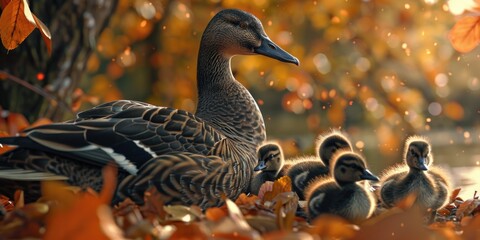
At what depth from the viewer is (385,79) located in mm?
12227

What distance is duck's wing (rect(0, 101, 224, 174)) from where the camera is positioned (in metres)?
4.11

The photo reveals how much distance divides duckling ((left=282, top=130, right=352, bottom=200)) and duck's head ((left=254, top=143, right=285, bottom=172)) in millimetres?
117

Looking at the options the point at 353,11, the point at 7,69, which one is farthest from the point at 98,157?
the point at 353,11

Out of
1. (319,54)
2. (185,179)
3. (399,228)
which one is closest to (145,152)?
(185,179)

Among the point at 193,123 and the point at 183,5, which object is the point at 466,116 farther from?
the point at 193,123

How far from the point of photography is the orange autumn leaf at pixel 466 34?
13.5 feet

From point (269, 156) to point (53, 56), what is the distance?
3105mm

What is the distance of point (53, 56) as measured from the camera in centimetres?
722

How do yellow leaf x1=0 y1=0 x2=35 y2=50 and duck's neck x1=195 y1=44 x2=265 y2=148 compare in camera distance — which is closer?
yellow leaf x1=0 y1=0 x2=35 y2=50

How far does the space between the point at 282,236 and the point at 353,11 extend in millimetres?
9616

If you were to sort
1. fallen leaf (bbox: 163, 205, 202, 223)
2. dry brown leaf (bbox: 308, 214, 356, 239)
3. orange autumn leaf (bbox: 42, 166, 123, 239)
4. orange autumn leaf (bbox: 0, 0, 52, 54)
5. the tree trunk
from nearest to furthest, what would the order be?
orange autumn leaf (bbox: 42, 166, 123, 239) < dry brown leaf (bbox: 308, 214, 356, 239) < fallen leaf (bbox: 163, 205, 202, 223) < orange autumn leaf (bbox: 0, 0, 52, 54) < the tree trunk

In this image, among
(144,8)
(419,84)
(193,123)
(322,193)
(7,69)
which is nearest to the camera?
(322,193)

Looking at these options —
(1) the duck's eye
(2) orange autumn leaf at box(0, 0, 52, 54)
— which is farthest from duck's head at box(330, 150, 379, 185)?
(1) the duck's eye

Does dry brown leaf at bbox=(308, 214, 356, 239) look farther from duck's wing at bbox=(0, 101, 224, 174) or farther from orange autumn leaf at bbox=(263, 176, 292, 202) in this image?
duck's wing at bbox=(0, 101, 224, 174)
